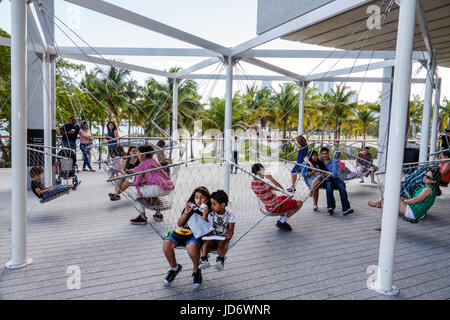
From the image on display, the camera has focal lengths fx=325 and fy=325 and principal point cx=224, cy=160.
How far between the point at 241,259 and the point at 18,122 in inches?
79.6

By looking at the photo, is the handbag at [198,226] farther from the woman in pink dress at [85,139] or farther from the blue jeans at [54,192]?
the woman in pink dress at [85,139]

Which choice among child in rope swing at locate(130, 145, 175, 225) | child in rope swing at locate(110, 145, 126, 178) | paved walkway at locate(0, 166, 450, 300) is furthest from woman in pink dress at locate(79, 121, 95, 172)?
child in rope swing at locate(130, 145, 175, 225)

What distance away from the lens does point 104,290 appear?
2150 millimetres

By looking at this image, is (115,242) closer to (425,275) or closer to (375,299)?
(375,299)

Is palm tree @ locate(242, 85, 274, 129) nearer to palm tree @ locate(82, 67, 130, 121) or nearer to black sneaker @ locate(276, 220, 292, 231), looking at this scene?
palm tree @ locate(82, 67, 130, 121)

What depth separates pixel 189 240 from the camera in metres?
2.23

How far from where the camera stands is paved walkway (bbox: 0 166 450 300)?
7.14ft

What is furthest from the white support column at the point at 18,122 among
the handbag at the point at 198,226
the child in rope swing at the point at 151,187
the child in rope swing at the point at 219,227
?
the child in rope swing at the point at 219,227

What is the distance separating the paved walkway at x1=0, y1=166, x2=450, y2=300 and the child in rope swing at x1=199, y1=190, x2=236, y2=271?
23 cm

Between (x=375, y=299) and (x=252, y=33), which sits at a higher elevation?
(x=252, y=33)

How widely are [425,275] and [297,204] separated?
1.29 meters

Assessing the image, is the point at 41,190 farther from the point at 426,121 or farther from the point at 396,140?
the point at 426,121

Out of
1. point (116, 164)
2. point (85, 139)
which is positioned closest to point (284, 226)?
point (116, 164)
